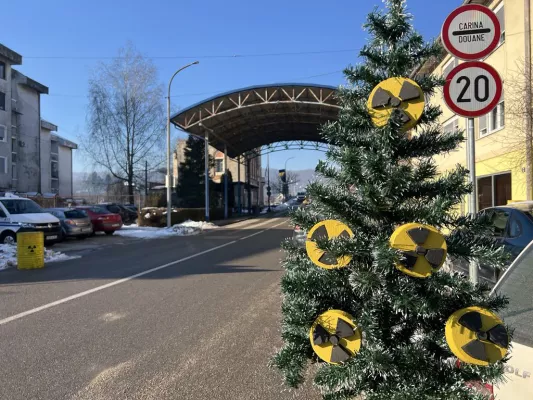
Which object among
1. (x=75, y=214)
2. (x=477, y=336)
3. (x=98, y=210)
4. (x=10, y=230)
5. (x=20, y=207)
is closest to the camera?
(x=477, y=336)

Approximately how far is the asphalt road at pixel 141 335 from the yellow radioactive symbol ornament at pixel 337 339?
1.83 metres

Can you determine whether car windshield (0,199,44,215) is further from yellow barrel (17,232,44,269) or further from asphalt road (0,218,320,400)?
asphalt road (0,218,320,400)

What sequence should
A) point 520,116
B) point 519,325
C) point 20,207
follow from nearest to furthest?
point 519,325, point 520,116, point 20,207

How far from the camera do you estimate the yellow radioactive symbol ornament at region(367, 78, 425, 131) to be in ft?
7.70

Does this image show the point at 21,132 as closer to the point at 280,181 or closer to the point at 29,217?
the point at 29,217

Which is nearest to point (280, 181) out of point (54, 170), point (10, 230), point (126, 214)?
point (54, 170)

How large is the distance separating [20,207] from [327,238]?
714 inches

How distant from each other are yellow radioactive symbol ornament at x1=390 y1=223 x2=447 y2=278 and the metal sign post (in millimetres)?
1905

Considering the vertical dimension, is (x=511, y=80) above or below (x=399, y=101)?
above

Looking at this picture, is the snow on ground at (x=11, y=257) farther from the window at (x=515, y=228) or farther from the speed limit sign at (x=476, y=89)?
the speed limit sign at (x=476, y=89)

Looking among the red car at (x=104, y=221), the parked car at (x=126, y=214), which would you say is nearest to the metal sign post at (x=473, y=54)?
the red car at (x=104, y=221)

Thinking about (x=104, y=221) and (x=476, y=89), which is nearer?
(x=476, y=89)

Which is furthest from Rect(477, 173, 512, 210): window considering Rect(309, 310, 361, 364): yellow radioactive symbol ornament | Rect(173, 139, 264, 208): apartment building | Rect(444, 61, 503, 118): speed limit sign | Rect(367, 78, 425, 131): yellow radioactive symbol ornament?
Rect(173, 139, 264, 208): apartment building

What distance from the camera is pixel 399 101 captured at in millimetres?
2342
